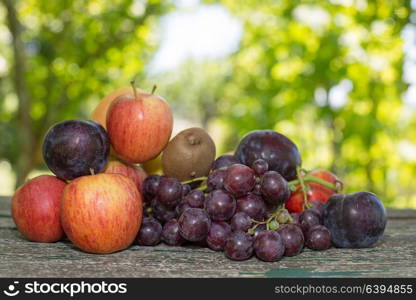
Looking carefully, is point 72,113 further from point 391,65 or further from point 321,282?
point 321,282

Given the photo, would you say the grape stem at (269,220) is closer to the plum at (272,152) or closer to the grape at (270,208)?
the grape at (270,208)

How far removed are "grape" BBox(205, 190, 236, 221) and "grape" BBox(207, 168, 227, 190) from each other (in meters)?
0.05

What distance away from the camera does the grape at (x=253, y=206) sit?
1.07 m

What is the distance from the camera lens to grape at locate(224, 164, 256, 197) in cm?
106

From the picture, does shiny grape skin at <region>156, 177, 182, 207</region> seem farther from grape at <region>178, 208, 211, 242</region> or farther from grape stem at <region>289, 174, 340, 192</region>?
grape stem at <region>289, 174, 340, 192</region>

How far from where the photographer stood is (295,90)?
11.2 ft

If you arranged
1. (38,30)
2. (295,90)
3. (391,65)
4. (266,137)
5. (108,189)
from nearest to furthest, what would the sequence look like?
(108,189) → (266,137) → (391,65) → (295,90) → (38,30)

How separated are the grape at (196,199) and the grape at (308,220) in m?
0.24

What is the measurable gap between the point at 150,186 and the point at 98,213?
0.20 m

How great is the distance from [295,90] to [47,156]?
2.59 metres

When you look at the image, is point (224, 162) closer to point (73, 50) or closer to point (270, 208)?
point (270, 208)

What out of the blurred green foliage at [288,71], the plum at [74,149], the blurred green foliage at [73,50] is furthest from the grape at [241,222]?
the blurred green foliage at [73,50]

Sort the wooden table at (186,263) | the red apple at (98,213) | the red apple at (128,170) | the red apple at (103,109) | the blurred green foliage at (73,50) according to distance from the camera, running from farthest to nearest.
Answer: the blurred green foliage at (73,50) < the red apple at (103,109) < the red apple at (128,170) < the red apple at (98,213) < the wooden table at (186,263)

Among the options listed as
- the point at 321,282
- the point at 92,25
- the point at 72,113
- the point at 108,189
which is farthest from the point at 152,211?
the point at 72,113
